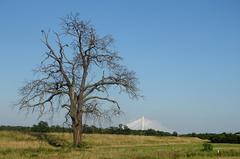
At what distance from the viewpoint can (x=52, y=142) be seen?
2013 inches

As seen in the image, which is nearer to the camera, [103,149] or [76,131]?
[103,149]

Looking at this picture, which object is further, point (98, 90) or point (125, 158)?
point (98, 90)

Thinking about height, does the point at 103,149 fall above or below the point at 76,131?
below

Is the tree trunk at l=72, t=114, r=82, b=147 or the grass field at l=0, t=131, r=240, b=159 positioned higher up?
the tree trunk at l=72, t=114, r=82, b=147

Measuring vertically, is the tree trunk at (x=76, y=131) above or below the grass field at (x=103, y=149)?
above

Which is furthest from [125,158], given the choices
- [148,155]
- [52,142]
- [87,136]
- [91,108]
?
[87,136]

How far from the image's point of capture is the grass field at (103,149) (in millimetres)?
31611

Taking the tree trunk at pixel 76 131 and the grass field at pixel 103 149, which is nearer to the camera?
the grass field at pixel 103 149

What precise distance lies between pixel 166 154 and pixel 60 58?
19.2 meters

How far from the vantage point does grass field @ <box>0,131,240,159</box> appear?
31.6 m

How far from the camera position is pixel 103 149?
41.5m

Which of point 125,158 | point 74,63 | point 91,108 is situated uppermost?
point 74,63

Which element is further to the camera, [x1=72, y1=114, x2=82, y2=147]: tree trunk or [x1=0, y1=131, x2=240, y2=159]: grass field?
[x1=72, y1=114, x2=82, y2=147]: tree trunk

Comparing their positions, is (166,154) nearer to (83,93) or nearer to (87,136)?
(83,93)
